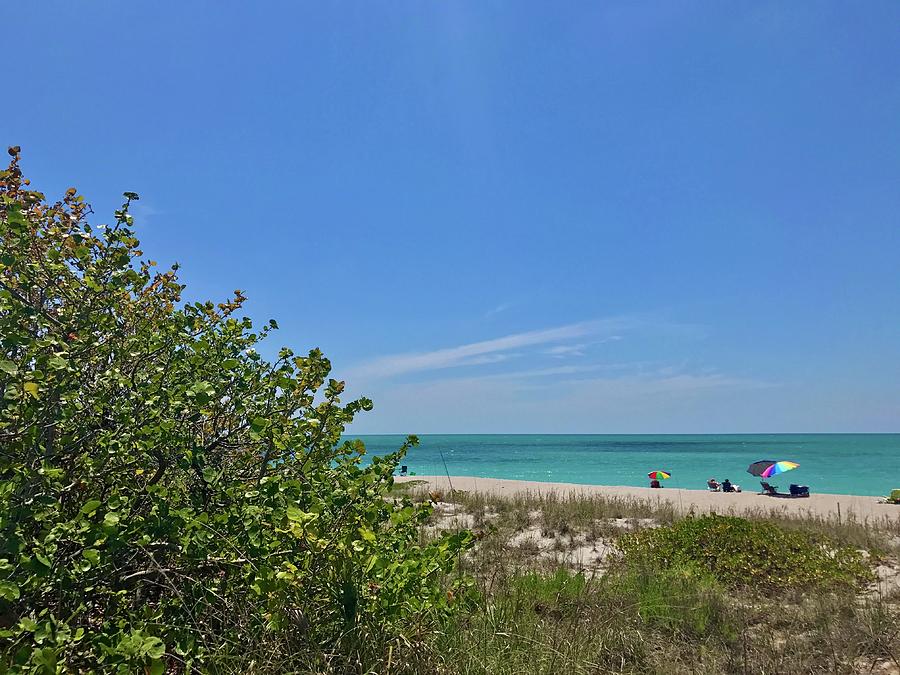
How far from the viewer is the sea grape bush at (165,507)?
2.63 meters

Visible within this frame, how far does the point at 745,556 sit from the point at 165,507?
714cm

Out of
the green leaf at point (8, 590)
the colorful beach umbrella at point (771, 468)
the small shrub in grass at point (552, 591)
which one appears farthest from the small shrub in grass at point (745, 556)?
the colorful beach umbrella at point (771, 468)

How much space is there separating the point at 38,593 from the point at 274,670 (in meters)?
1.21

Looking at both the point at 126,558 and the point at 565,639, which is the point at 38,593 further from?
the point at 565,639

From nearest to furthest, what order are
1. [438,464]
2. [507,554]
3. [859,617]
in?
1. [859,617]
2. [507,554]
3. [438,464]

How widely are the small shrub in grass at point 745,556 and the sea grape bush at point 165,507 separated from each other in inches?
196

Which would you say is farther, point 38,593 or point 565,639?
point 565,639

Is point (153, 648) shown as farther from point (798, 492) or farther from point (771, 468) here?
point (771, 468)

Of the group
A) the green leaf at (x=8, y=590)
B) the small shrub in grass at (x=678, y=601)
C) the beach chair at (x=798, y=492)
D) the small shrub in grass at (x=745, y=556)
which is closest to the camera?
the green leaf at (x=8, y=590)

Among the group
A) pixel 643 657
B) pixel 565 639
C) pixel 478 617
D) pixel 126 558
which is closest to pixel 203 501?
pixel 126 558

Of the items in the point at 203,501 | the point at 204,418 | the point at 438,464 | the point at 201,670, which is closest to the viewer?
the point at 201,670

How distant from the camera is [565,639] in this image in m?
3.90

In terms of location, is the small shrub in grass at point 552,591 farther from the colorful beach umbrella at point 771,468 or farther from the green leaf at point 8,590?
the colorful beach umbrella at point 771,468

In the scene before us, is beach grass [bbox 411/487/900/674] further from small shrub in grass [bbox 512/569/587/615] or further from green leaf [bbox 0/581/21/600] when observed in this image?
green leaf [bbox 0/581/21/600]
